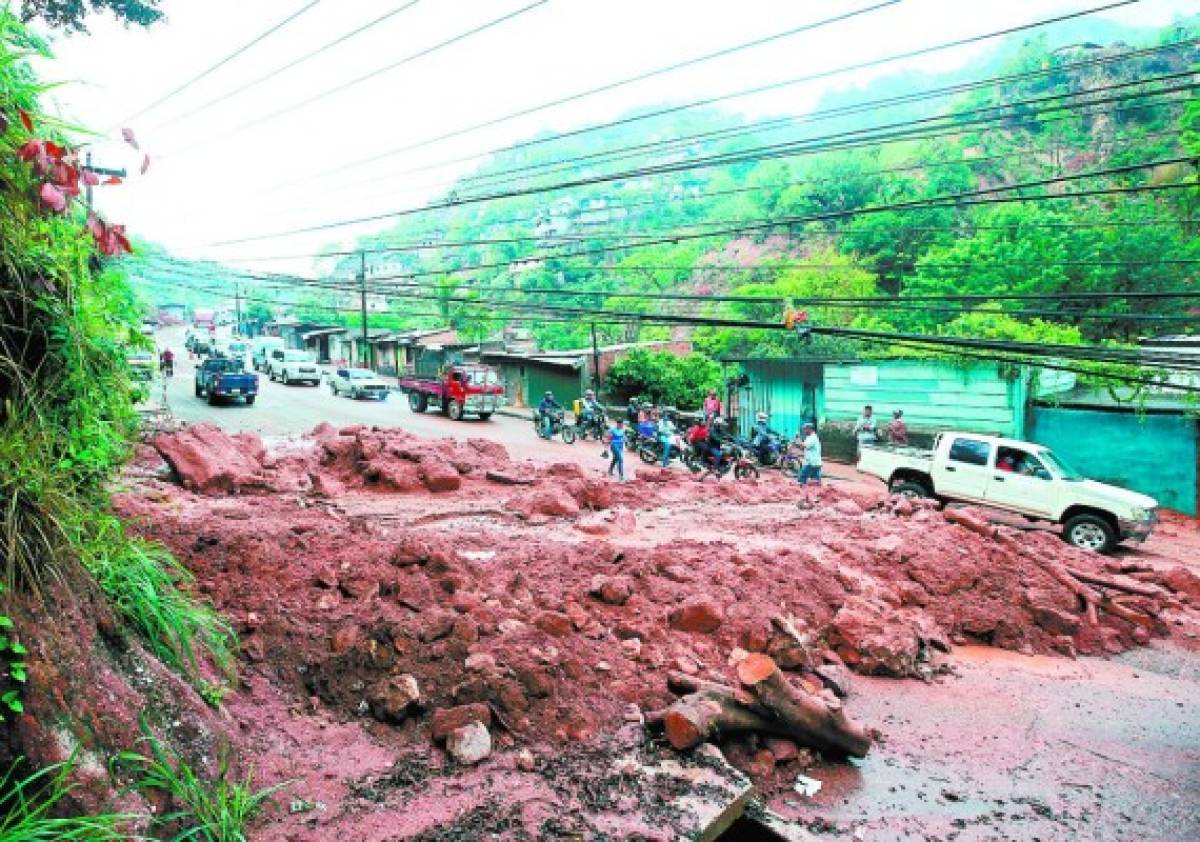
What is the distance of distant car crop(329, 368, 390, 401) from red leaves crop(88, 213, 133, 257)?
98.1ft

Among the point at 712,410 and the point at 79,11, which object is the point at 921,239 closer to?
the point at 712,410

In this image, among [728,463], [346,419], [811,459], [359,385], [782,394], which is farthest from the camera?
[359,385]

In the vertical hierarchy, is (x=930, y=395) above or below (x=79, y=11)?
below

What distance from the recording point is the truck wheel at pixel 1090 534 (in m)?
12.2

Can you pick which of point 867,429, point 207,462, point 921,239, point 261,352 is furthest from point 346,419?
point 921,239

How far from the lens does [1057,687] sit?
7703 millimetres

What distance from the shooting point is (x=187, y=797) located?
3553 millimetres

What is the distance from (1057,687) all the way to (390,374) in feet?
147

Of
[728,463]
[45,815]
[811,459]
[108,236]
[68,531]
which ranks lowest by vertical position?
[728,463]

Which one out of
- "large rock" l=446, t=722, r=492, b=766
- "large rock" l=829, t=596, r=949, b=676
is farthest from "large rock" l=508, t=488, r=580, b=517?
"large rock" l=446, t=722, r=492, b=766

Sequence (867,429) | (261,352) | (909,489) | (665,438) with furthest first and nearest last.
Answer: (261,352) < (867,429) < (665,438) < (909,489)

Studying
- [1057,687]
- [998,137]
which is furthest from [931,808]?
[998,137]

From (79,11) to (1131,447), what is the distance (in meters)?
23.3

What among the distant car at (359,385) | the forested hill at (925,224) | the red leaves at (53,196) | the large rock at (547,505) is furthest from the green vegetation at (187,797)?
the distant car at (359,385)
